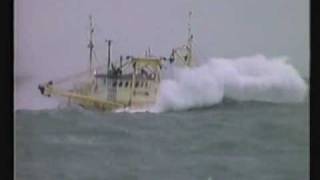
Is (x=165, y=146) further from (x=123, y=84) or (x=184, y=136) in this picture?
(x=123, y=84)

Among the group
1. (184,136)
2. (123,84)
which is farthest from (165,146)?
(123,84)

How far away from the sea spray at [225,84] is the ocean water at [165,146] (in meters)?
0.04

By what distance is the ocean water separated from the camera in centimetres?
155

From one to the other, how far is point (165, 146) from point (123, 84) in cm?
16

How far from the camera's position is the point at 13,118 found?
5.03 feet

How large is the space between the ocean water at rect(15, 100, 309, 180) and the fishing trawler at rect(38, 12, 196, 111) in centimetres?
4

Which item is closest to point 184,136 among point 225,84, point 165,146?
point 165,146

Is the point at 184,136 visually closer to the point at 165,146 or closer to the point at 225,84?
the point at 165,146

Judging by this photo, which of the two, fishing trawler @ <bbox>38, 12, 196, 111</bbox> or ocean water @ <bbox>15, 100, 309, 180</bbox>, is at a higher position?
fishing trawler @ <bbox>38, 12, 196, 111</bbox>

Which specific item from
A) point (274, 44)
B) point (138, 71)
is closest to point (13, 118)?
point (138, 71)

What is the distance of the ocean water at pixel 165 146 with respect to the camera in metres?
1.55

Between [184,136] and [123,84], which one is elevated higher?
[123,84]

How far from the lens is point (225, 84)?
160 centimetres
